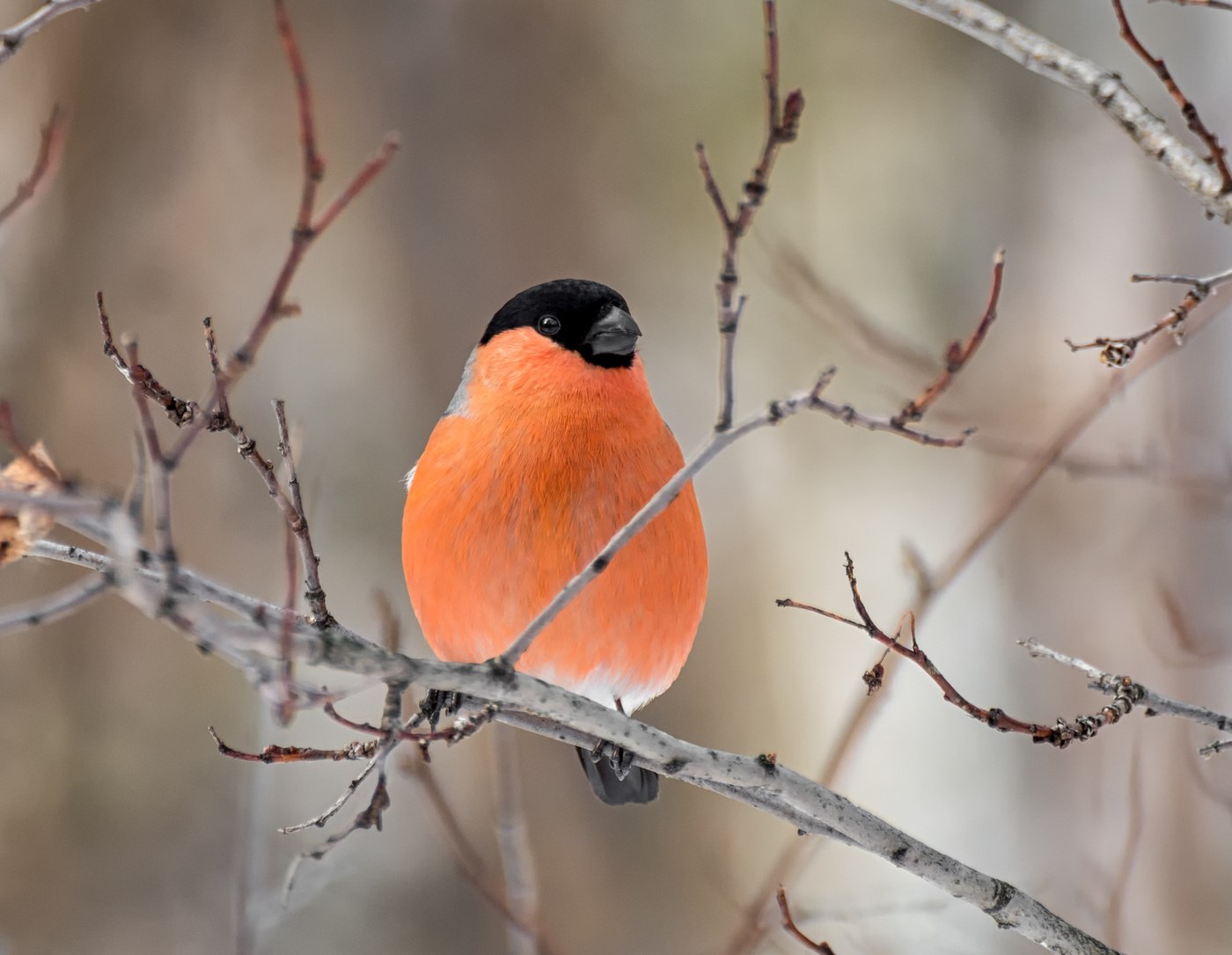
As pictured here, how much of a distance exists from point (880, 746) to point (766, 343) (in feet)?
6.94

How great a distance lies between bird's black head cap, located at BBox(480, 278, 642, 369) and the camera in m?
2.88

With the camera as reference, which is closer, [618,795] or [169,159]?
[618,795]

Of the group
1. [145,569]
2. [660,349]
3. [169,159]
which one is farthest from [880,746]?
[145,569]

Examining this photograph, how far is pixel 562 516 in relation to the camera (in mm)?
2576

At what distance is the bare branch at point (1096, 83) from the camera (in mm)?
1931

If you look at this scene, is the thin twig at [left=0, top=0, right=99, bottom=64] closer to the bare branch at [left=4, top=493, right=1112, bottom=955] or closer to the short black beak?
the bare branch at [left=4, top=493, right=1112, bottom=955]

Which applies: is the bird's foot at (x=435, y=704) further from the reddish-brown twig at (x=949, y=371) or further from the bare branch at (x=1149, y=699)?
the reddish-brown twig at (x=949, y=371)

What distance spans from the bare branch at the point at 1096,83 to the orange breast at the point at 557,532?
113 cm

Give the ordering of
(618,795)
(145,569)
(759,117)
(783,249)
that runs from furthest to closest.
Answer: (759,117), (783,249), (618,795), (145,569)

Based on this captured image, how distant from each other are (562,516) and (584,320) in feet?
2.01

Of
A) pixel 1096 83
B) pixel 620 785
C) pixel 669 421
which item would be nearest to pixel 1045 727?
pixel 1096 83

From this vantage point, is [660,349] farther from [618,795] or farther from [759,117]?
[618,795]

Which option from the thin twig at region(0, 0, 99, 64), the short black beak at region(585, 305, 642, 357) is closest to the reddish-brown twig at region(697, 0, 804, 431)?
the thin twig at region(0, 0, 99, 64)

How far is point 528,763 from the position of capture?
16.3ft
